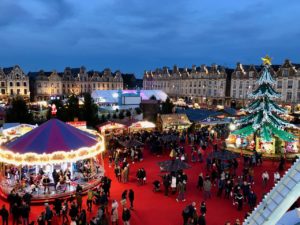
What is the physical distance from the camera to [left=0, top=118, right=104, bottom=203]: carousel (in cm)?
1612

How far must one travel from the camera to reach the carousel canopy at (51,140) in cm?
1641

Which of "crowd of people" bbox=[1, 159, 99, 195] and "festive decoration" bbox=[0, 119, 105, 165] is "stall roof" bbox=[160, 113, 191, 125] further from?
"festive decoration" bbox=[0, 119, 105, 165]

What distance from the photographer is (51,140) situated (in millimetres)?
17016

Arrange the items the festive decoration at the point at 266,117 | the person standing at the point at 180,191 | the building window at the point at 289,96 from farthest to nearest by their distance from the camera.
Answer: the building window at the point at 289,96
the festive decoration at the point at 266,117
the person standing at the point at 180,191

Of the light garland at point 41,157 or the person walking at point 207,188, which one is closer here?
the person walking at point 207,188

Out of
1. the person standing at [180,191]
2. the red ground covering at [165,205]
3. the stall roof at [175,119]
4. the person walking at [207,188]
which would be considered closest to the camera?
the red ground covering at [165,205]

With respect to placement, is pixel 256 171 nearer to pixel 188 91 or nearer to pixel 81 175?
pixel 81 175

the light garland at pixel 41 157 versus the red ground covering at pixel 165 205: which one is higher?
the light garland at pixel 41 157

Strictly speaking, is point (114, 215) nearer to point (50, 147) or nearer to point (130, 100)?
point (50, 147)

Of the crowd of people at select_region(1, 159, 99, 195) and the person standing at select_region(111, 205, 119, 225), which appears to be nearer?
the person standing at select_region(111, 205, 119, 225)

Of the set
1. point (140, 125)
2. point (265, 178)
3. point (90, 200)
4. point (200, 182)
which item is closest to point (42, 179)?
point (90, 200)

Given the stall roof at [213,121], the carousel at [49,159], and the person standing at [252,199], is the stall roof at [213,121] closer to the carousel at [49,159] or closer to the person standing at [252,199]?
the carousel at [49,159]

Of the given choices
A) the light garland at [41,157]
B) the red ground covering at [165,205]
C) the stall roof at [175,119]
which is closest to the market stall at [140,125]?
the stall roof at [175,119]

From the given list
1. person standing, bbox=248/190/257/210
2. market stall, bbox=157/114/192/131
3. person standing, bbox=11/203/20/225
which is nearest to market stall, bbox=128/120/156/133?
market stall, bbox=157/114/192/131
